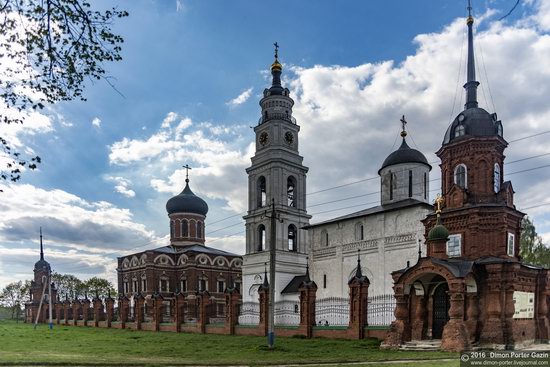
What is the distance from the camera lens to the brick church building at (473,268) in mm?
18234

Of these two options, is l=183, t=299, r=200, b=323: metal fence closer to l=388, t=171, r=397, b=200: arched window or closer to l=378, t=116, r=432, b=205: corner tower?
l=378, t=116, r=432, b=205: corner tower

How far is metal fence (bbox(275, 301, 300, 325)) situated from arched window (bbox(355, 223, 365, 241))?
787 cm

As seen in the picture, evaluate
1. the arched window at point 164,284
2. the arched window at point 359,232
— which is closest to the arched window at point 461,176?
the arched window at point 359,232

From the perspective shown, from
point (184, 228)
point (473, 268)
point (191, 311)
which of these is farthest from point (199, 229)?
point (473, 268)

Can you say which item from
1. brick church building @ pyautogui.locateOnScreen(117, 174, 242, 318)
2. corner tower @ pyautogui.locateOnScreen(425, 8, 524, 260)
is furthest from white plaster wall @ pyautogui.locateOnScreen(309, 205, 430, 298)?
brick church building @ pyautogui.locateOnScreen(117, 174, 242, 318)

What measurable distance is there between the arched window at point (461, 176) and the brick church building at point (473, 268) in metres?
0.05

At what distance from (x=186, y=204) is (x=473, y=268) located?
139 feet

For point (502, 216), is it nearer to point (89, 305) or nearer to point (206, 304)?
point (206, 304)

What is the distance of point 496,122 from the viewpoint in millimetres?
22016

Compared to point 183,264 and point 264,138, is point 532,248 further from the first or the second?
point 183,264

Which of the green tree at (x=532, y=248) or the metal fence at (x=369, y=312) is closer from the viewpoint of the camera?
the metal fence at (x=369, y=312)

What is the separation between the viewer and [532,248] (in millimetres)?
44344

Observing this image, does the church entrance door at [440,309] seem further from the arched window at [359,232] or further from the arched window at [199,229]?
the arched window at [199,229]

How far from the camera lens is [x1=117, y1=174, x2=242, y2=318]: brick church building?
2015 inches
